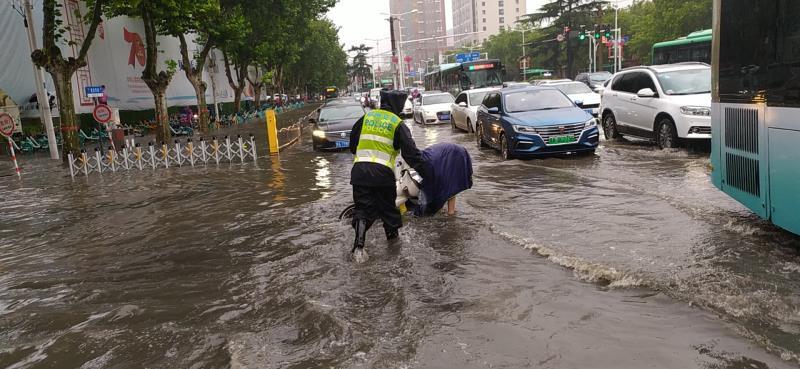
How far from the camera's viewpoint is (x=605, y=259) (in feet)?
18.0

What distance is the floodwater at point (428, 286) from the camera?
12.6 feet

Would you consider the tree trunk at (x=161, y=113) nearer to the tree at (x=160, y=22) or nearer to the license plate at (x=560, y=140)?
the tree at (x=160, y=22)

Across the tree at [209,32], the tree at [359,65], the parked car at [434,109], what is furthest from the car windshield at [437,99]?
the tree at [359,65]

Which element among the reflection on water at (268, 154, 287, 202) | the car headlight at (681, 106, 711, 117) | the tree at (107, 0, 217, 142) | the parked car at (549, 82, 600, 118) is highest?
the tree at (107, 0, 217, 142)

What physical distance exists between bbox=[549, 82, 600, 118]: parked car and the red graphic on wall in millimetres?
21262

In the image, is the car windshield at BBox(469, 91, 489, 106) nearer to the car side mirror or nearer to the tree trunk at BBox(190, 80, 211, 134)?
the car side mirror

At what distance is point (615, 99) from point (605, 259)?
996 cm

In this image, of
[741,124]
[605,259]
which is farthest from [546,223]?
[741,124]

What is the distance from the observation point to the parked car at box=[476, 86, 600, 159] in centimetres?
1188

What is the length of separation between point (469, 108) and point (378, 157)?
13505 millimetres

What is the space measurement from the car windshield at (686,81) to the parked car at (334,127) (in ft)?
24.9

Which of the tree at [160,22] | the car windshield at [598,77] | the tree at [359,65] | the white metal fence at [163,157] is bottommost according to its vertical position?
the white metal fence at [163,157]

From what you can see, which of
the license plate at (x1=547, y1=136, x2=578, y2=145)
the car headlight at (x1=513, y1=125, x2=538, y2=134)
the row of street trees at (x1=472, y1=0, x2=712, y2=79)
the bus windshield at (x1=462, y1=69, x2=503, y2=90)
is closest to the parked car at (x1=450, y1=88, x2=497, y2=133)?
the car headlight at (x1=513, y1=125, x2=538, y2=134)

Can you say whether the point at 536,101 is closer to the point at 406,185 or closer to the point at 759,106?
the point at 406,185
